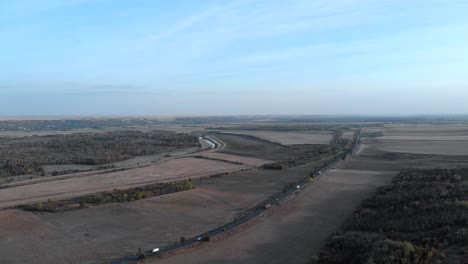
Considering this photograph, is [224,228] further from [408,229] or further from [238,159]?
→ [238,159]

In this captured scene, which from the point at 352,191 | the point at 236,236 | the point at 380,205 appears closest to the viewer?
the point at 236,236

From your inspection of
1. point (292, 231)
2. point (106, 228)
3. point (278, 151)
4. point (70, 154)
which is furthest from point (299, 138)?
point (106, 228)

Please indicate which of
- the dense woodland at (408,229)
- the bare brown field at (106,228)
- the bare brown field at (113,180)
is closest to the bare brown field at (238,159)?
the bare brown field at (113,180)

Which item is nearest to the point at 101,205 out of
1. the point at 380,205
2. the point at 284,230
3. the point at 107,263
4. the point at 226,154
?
the point at 107,263

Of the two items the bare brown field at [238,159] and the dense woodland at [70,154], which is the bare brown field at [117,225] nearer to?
the bare brown field at [238,159]

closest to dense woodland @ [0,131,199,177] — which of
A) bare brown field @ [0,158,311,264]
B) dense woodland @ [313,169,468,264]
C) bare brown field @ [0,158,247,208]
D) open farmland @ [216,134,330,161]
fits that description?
bare brown field @ [0,158,247,208]

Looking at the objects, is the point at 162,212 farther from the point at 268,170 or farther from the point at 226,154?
the point at 226,154
